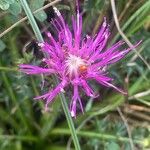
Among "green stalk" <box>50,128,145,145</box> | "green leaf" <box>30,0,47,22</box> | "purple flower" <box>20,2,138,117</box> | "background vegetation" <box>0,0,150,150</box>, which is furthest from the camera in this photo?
"green stalk" <box>50,128,145,145</box>

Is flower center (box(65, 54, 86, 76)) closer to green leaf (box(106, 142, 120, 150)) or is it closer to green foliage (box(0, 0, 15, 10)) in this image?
green foliage (box(0, 0, 15, 10))

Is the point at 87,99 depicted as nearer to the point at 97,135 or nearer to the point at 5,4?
the point at 97,135

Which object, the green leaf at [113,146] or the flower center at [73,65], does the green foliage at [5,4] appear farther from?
the green leaf at [113,146]

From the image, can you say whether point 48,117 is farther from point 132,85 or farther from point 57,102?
point 132,85

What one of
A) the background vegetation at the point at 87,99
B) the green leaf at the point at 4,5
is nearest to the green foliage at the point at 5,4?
the green leaf at the point at 4,5

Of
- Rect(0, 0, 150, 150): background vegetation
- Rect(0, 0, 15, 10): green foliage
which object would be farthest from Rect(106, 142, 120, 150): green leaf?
Rect(0, 0, 15, 10): green foliage

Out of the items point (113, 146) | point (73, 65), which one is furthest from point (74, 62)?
point (113, 146)
